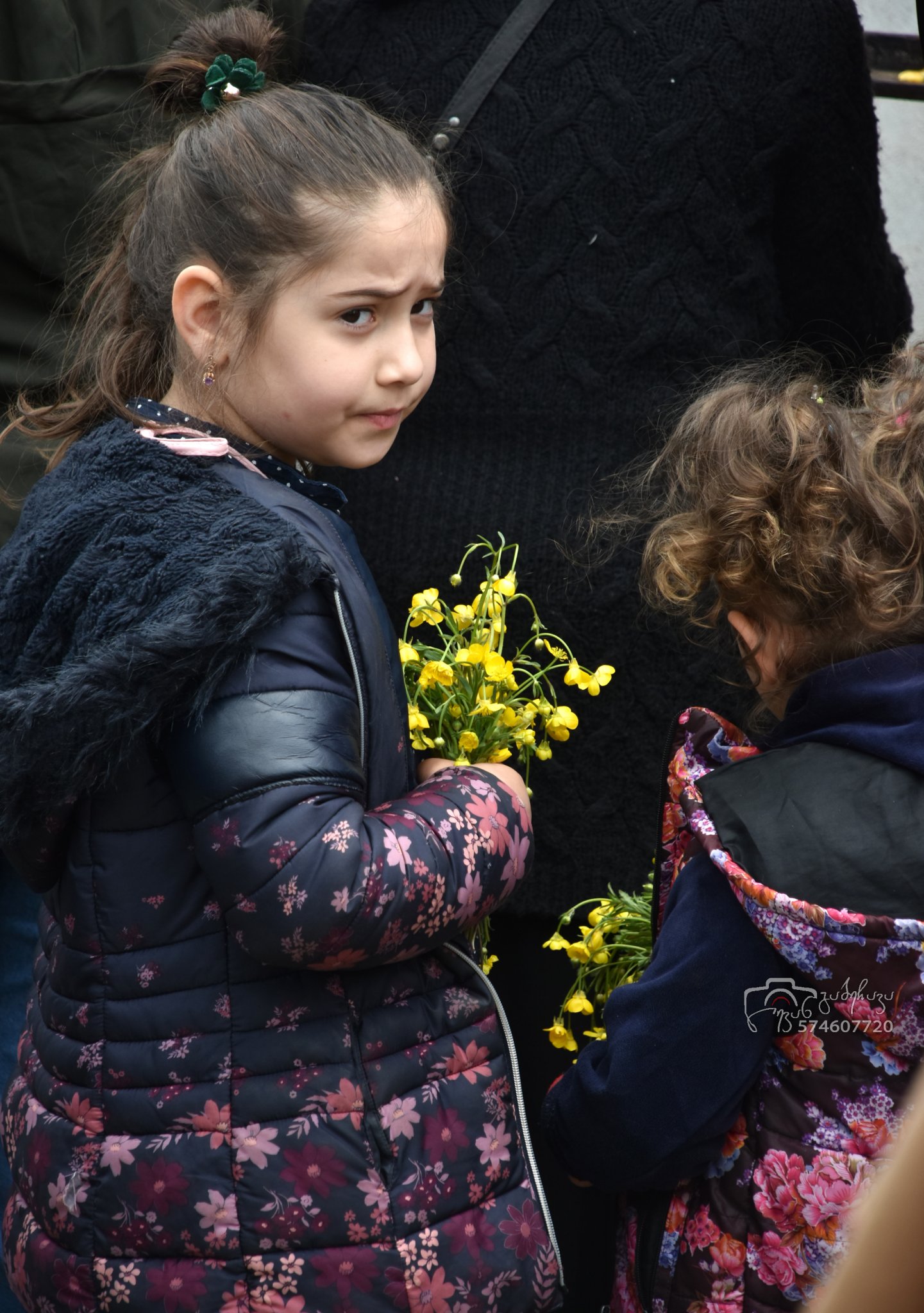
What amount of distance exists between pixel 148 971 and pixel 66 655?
326 mm

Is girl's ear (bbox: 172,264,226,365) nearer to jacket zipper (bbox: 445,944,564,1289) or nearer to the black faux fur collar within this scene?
the black faux fur collar

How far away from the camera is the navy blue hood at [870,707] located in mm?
1296

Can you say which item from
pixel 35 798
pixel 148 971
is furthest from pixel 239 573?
pixel 148 971

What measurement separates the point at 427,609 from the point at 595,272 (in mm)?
592

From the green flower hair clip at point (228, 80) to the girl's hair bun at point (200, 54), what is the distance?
38 mm

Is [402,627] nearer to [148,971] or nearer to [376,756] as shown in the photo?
[376,756]

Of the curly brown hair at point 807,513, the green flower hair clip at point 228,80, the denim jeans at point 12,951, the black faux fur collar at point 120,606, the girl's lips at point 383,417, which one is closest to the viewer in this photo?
the black faux fur collar at point 120,606

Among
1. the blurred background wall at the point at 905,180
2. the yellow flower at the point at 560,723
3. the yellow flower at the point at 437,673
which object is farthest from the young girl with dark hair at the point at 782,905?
the blurred background wall at the point at 905,180

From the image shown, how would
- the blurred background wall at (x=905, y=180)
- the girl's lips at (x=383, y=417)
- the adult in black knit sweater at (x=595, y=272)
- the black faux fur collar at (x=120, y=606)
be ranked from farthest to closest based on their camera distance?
1. the blurred background wall at (x=905, y=180)
2. the adult in black knit sweater at (x=595, y=272)
3. the girl's lips at (x=383, y=417)
4. the black faux fur collar at (x=120, y=606)

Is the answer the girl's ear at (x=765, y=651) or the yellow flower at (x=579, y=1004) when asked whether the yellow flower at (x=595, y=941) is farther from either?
the girl's ear at (x=765, y=651)

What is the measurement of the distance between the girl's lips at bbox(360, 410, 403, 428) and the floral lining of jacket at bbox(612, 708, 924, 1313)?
Answer: 1.78ft

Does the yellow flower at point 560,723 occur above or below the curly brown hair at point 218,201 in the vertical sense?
below

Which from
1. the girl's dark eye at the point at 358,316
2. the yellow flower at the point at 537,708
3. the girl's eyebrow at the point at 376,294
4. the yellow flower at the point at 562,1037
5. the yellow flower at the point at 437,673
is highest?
the girl's eyebrow at the point at 376,294

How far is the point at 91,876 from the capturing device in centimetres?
136
